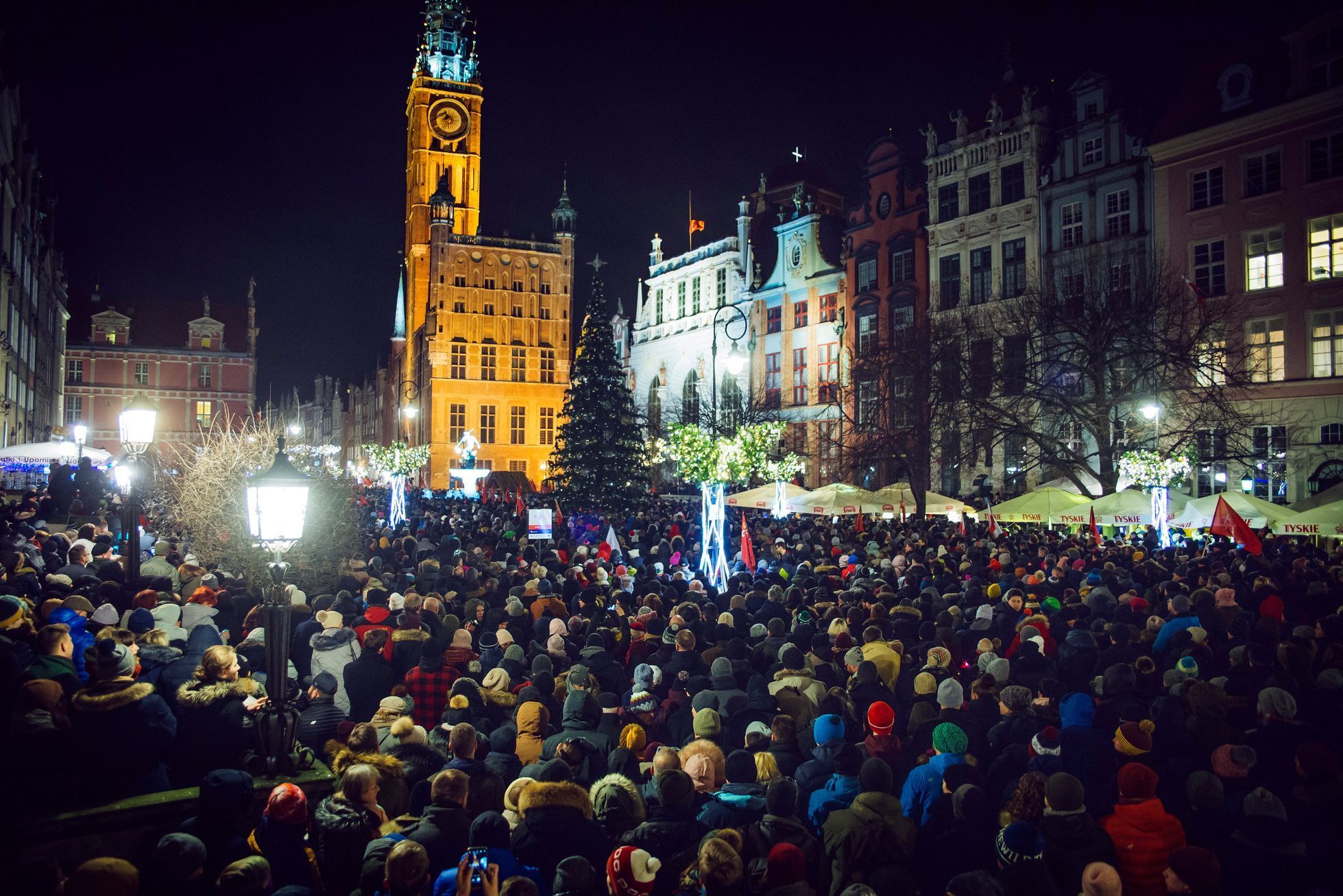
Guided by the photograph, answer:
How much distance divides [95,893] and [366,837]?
4.22ft

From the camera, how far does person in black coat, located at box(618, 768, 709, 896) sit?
4.94 metres

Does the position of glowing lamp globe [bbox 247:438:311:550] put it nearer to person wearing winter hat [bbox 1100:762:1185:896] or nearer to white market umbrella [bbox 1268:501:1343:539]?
person wearing winter hat [bbox 1100:762:1185:896]

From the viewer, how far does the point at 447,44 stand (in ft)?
275

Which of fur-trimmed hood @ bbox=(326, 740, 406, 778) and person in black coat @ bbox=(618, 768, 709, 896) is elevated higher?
fur-trimmed hood @ bbox=(326, 740, 406, 778)

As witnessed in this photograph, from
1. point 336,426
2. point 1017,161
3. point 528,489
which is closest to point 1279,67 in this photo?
point 1017,161

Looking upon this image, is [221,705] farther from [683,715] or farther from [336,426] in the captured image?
[336,426]

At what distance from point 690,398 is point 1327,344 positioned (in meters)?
32.0

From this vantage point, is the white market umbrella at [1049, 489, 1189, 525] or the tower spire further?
the tower spire

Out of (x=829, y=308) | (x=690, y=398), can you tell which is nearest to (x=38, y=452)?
(x=829, y=308)

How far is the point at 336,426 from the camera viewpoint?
496 feet

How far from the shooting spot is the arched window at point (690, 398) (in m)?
47.7

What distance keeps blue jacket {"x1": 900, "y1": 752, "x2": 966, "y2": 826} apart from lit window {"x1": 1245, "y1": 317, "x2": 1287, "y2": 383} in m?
30.0

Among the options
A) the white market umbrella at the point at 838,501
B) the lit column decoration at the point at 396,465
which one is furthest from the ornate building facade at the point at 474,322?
the white market umbrella at the point at 838,501

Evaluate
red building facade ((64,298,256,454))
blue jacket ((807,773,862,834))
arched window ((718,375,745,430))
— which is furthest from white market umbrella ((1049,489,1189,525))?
red building facade ((64,298,256,454))
